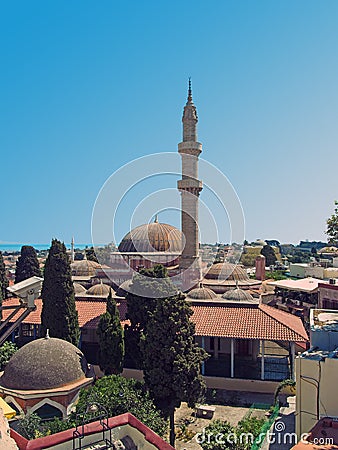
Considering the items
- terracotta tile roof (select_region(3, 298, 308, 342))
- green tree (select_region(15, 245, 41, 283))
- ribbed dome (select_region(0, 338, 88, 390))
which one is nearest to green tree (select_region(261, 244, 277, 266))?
green tree (select_region(15, 245, 41, 283))

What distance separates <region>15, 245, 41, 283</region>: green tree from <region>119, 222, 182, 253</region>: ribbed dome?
7.69 meters

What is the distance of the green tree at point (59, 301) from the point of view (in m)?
15.7

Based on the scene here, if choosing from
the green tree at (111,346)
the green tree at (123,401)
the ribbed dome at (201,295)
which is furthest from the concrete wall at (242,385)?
the ribbed dome at (201,295)

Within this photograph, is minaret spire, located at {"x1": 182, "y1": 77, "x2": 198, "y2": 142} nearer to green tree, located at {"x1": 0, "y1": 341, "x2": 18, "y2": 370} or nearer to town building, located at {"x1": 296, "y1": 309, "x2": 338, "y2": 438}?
green tree, located at {"x1": 0, "y1": 341, "x2": 18, "y2": 370}

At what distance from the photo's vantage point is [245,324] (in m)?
15.9

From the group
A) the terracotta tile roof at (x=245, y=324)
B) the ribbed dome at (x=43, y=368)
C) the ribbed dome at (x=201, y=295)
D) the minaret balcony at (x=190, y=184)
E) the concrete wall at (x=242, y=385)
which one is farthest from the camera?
the minaret balcony at (x=190, y=184)

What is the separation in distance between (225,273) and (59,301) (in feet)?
46.0

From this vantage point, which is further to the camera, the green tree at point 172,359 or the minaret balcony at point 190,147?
the minaret balcony at point 190,147

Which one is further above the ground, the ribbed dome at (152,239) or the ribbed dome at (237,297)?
the ribbed dome at (152,239)

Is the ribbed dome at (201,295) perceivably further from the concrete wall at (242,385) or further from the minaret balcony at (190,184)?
the minaret balcony at (190,184)

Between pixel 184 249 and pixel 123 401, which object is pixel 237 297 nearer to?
pixel 184 249

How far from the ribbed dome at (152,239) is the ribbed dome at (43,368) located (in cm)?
1461

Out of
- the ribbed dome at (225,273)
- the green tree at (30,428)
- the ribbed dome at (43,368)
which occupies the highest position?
the ribbed dome at (225,273)

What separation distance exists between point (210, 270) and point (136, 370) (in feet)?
39.6
